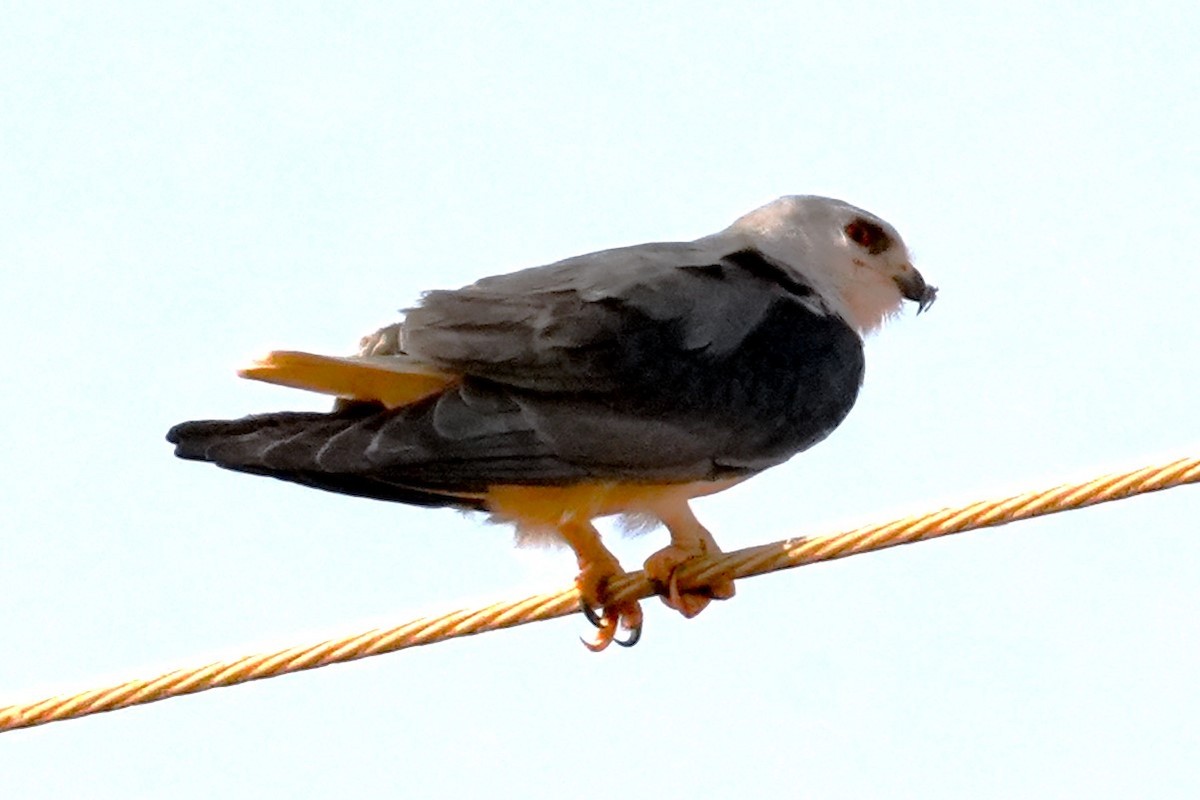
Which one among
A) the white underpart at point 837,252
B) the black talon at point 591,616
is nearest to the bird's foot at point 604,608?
the black talon at point 591,616

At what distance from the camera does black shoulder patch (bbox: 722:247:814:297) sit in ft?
26.3

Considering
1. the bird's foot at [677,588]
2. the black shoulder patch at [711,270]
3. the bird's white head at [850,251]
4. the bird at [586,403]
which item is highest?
the bird's white head at [850,251]

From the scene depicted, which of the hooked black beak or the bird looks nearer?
the bird

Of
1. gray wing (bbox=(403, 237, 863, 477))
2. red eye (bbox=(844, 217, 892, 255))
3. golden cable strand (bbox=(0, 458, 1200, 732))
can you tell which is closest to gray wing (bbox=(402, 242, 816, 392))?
gray wing (bbox=(403, 237, 863, 477))

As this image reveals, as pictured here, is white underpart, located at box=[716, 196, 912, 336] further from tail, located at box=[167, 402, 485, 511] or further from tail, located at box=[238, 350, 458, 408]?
tail, located at box=[167, 402, 485, 511]

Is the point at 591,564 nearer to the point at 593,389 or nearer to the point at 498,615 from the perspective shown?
the point at 593,389

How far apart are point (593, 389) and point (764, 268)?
1056 mm

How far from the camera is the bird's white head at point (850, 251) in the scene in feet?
29.8

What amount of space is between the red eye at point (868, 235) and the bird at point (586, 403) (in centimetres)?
100

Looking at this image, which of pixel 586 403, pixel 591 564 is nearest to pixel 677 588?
pixel 591 564

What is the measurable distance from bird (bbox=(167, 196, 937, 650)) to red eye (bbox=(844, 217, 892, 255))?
1002mm

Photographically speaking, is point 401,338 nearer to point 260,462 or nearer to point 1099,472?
point 260,462

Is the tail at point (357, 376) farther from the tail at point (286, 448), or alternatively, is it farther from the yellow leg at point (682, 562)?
the yellow leg at point (682, 562)

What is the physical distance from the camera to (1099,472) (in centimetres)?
573
